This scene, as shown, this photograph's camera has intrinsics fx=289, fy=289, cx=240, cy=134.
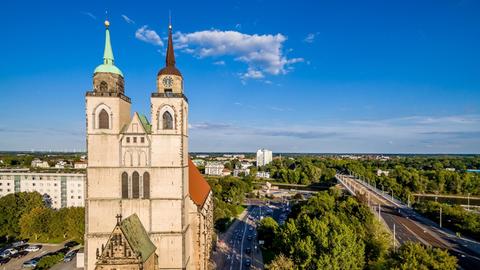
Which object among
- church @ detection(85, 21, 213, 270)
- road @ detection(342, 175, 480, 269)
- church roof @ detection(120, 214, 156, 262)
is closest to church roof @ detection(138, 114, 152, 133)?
church @ detection(85, 21, 213, 270)

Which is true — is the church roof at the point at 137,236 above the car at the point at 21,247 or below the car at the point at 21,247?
above

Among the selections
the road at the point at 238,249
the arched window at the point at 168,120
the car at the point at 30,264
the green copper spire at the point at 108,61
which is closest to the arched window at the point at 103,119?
the green copper spire at the point at 108,61

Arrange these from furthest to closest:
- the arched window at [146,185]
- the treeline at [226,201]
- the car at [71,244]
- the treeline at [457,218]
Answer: the treeline at [226,201], the treeline at [457,218], the car at [71,244], the arched window at [146,185]

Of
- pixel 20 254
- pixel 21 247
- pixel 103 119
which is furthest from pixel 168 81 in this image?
pixel 21 247

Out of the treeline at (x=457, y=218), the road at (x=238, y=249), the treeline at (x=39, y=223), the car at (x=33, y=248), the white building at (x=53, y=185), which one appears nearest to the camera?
the road at (x=238, y=249)

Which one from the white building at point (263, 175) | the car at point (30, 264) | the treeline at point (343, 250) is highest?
the treeline at point (343, 250)

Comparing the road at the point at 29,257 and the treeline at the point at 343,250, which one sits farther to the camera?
the road at the point at 29,257

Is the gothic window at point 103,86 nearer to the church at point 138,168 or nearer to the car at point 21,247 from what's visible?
the church at point 138,168
